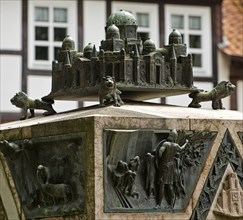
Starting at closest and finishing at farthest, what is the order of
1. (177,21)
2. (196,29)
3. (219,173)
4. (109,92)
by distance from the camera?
(109,92) → (219,173) → (177,21) → (196,29)

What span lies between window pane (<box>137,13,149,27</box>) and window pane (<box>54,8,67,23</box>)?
1.82m

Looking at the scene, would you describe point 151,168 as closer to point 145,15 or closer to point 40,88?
point 40,88

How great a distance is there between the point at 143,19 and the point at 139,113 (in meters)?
19.6

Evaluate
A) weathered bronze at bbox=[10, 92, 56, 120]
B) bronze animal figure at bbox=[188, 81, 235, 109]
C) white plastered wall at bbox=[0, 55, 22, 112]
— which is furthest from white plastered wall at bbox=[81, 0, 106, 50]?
bronze animal figure at bbox=[188, 81, 235, 109]

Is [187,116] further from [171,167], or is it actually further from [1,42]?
[1,42]

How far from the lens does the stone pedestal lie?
39.9ft

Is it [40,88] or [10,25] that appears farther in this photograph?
[10,25]

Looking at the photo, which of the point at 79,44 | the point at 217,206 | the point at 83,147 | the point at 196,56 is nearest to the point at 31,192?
the point at 83,147

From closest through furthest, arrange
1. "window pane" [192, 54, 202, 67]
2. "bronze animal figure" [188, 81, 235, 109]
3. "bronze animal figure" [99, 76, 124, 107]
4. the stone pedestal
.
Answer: the stone pedestal → "bronze animal figure" [99, 76, 124, 107] → "bronze animal figure" [188, 81, 235, 109] → "window pane" [192, 54, 202, 67]

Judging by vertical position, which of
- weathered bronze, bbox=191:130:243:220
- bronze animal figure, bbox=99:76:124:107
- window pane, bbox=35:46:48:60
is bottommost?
weathered bronze, bbox=191:130:243:220

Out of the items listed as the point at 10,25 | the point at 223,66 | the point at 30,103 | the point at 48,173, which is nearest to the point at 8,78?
the point at 10,25

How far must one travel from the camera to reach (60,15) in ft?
102

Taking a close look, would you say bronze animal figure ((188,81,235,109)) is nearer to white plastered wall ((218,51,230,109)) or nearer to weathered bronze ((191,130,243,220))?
weathered bronze ((191,130,243,220))

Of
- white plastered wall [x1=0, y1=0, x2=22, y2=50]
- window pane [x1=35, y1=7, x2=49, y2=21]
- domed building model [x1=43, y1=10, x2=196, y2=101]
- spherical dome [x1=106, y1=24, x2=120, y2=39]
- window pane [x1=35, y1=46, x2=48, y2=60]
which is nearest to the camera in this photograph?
domed building model [x1=43, y1=10, x2=196, y2=101]
